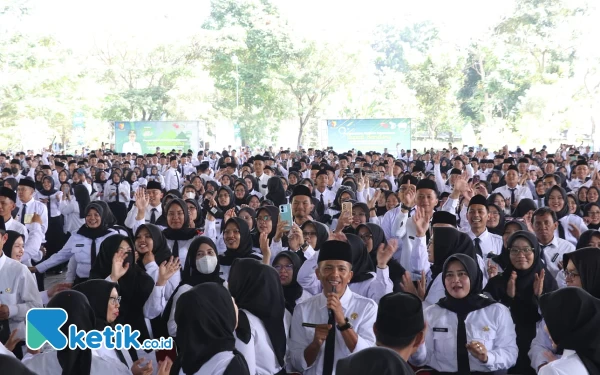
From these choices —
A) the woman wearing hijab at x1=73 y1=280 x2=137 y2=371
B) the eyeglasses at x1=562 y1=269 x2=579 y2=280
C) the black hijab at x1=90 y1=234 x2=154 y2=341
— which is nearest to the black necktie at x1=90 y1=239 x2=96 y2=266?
the black hijab at x1=90 y1=234 x2=154 y2=341

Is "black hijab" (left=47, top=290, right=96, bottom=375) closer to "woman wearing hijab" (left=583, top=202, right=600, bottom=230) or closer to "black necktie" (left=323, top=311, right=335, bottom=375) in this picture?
"black necktie" (left=323, top=311, right=335, bottom=375)

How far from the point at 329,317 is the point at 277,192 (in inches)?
223

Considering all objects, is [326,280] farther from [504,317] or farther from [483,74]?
[483,74]

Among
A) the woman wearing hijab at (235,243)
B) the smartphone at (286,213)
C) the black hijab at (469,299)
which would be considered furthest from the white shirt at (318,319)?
the smartphone at (286,213)

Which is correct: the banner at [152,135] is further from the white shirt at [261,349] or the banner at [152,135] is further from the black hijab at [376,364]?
the black hijab at [376,364]

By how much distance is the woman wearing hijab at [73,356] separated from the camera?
108 inches

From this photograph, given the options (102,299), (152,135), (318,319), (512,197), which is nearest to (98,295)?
(102,299)

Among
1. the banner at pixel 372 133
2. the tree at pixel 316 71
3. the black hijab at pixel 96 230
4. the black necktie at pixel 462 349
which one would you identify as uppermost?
the tree at pixel 316 71

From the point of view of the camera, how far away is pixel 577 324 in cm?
273

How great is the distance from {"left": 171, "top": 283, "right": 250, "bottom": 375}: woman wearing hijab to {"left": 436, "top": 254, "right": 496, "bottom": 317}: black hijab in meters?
1.41

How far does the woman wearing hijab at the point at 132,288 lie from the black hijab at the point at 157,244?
Answer: 1.18 feet

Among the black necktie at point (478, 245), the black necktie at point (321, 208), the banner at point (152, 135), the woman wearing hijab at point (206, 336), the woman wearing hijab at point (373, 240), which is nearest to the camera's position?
the woman wearing hijab at point (206, 336)

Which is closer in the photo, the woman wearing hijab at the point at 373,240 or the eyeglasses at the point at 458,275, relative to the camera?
the eyeglasses at the point at 458,275

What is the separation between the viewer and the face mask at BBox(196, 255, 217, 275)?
4.22m
